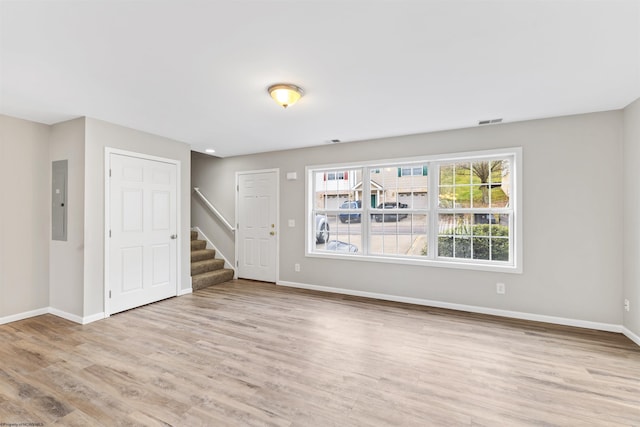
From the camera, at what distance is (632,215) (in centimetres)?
292

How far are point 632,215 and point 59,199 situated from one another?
254 inches

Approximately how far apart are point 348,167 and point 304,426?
354 cm

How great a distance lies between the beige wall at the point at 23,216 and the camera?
11.0 feet

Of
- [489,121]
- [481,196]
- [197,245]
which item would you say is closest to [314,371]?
[481,196]

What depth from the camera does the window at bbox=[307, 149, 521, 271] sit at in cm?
371

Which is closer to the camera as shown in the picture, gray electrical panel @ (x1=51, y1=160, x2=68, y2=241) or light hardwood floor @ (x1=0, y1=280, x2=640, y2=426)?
light hardwood floor @ (x1=0, y1=280, x2=640, y2=426)

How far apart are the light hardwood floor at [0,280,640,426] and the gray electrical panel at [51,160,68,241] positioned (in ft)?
3.47

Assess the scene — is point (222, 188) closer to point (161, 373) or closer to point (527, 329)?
point (161, 373)

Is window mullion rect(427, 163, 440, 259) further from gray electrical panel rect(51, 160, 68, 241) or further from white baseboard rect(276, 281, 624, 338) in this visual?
gray electrical panel rect(51, 160, 68, 241)

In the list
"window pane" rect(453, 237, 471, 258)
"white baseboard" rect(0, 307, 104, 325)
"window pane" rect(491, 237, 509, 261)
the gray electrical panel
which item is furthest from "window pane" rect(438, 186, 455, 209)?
the gray electrical panel

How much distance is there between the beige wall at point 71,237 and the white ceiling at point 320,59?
26cm

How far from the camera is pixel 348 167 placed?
15.1 feet

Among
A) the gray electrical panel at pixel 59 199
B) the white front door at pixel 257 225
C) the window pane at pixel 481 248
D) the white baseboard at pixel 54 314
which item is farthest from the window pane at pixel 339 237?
the gray electrical panel at pixel 59 199

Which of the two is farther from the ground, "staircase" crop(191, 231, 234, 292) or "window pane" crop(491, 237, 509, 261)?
"window pane" crop(491, 237, 509, 261)
